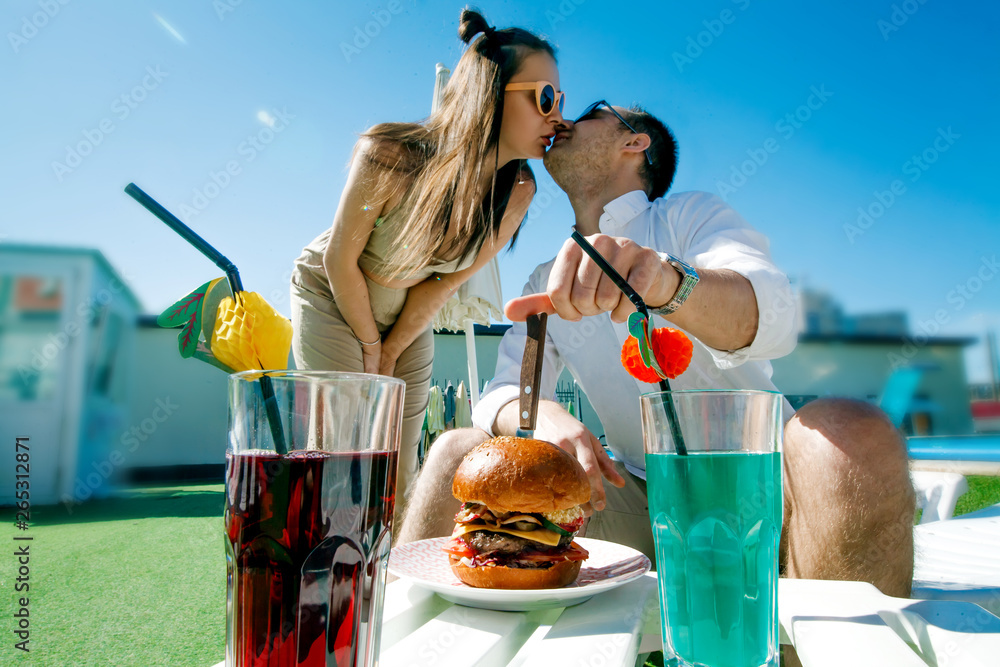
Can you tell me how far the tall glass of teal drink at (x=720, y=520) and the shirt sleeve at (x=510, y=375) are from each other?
132 cm

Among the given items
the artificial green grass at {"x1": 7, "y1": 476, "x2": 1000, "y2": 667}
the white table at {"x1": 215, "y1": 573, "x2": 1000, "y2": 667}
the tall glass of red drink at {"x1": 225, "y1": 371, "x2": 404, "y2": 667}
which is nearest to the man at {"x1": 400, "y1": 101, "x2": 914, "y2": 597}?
the white table at {"x1": 215, "y1": 573, "x2": 1000, "y2": 667}

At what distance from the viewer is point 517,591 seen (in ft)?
2.93

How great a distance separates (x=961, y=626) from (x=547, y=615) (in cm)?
62

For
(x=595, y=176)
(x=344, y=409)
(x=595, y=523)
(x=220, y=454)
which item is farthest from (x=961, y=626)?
(x=220, y=454)

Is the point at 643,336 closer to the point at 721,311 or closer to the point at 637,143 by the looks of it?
the point at 721,311

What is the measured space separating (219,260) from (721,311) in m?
1.23

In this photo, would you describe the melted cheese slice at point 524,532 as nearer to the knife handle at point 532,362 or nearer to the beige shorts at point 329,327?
the knife handle at point 532,362

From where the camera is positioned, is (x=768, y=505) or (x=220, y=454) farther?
(x=220, y=454)

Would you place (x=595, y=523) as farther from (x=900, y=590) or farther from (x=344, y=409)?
(x=344, y=409)

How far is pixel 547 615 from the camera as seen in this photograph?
96 cm

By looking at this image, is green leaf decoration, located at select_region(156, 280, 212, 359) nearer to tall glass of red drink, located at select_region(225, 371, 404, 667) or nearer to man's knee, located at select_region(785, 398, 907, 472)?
tall glass of red drink, located at select_region(225, 371, 404, 667)

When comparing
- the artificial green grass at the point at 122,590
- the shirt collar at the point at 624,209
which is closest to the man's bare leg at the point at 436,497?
the artificial green grass at the point at 122,590

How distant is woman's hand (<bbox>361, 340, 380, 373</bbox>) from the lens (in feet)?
8.49

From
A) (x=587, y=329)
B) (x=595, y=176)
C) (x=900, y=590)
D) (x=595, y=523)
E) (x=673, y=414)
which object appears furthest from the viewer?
(x=595, y=176)
